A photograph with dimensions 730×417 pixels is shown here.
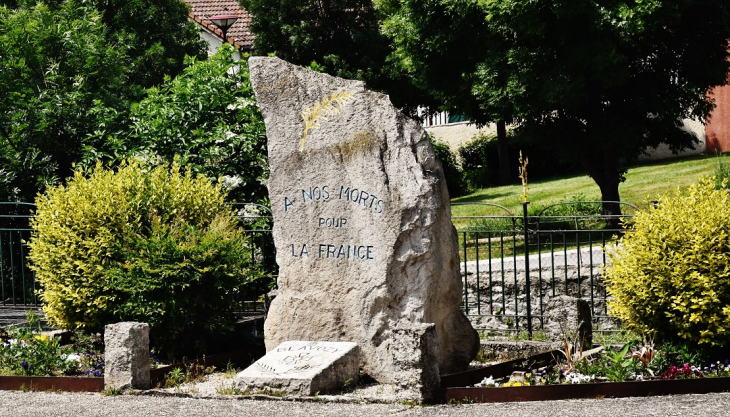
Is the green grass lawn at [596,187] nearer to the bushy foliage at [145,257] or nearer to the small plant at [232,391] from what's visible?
the bushy foliage at [145,257]

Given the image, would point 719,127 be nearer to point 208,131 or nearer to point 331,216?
point 208,131

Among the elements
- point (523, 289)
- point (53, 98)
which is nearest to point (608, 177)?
point (523, 289)

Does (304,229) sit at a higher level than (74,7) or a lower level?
lower

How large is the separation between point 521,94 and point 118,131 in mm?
6196

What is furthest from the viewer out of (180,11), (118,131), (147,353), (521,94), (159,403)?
(180,11)

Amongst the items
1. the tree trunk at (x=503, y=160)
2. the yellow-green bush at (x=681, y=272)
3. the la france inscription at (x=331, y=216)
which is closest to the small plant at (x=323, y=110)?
the la france inscription at (x=331, y=216)

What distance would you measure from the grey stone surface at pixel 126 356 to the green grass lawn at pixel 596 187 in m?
11.6

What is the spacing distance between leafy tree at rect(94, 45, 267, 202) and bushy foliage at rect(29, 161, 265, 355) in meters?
1.99

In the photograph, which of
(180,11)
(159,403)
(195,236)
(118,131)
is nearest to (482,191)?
(180,11)

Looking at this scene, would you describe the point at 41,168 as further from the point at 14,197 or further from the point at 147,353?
the point at 147,353

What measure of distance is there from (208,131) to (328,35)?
37.8 ft

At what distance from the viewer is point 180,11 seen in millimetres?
20891

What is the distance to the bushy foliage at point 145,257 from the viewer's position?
862 cm

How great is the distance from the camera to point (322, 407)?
23.1 ft
